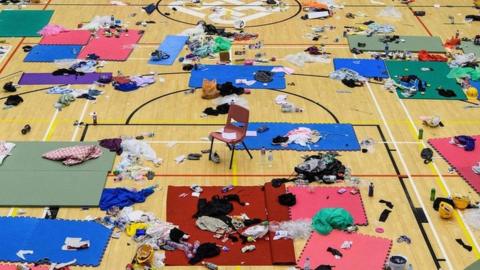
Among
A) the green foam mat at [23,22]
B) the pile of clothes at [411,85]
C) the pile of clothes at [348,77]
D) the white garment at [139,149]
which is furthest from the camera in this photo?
the green foam mat at [23,22]

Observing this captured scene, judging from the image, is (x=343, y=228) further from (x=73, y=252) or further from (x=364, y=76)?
(x=364, y=76)

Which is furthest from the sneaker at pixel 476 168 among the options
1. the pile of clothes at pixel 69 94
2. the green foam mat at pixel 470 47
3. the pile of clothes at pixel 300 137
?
the pile of clothes at pixel 69 94

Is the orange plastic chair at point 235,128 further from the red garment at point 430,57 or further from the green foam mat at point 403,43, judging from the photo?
the red garment at point 430,57

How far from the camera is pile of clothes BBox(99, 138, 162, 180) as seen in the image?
14906 mm

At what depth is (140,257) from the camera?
482 inches

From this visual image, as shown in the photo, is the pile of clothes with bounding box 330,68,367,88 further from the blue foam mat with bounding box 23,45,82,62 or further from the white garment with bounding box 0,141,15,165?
the white garment with bounding box 0,141,15,165

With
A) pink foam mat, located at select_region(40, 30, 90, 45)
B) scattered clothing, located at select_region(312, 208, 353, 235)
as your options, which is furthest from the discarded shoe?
pink foam mat, located at select_region(40, 30, 90, 45)

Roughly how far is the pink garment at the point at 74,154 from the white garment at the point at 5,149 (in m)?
0.86

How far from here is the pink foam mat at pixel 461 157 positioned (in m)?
14.8

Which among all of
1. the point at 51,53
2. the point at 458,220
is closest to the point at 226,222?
the point at 458,220

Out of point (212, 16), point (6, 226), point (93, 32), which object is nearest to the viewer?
point (6, 226)

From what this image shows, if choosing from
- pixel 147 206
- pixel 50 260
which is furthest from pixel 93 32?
pixel 50 260

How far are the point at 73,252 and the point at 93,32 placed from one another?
1140 cm

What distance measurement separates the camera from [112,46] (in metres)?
21.2
